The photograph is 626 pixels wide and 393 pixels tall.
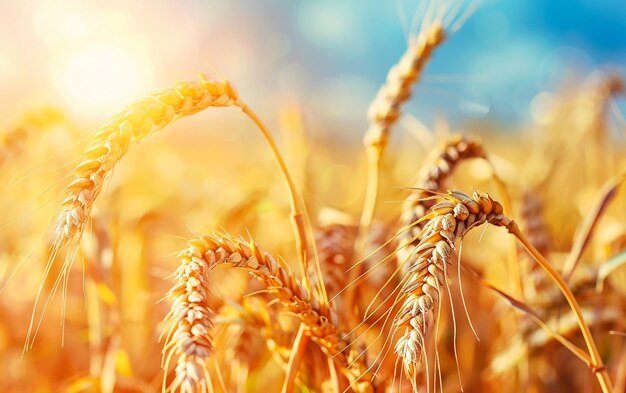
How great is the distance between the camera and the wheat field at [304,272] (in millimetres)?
835

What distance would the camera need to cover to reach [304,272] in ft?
3.50

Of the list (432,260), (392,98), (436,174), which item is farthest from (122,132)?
(392,98)

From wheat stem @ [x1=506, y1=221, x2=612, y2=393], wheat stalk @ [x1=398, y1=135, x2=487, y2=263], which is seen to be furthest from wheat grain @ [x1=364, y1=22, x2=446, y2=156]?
wheat stem @ [x1=506, y1=221, x2=612, y2=393]

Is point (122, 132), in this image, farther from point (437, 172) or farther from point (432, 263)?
point (437, 172)

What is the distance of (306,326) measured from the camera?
1.02 meters

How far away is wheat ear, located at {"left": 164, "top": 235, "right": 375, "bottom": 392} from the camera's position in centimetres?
68

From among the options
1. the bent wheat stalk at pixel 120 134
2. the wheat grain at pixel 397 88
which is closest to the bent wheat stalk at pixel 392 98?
the wheat grain at pixel 397 88

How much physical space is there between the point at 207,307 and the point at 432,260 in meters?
0.26

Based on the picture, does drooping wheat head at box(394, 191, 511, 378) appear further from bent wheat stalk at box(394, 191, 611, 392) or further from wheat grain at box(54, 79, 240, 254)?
wheat grain at box(54, 79, 240, 254)

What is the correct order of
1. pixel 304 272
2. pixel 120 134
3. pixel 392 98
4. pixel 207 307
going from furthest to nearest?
pixel 392 98, pixel 304 272, pixel 120 134, pixel 207 307

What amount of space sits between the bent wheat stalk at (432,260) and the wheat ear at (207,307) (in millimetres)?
149

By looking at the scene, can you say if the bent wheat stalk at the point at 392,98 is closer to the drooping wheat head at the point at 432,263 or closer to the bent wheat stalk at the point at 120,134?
the bent wheat stalk at the point at 120,134

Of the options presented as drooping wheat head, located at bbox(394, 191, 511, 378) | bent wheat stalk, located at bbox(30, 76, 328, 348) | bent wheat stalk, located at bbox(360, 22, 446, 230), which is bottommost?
drooping wheat head, located at bbox(394, 191, 511, 378)

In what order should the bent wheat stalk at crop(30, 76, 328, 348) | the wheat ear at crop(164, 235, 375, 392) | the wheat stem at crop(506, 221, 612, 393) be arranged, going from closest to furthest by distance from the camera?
the wheat ear at crop(164, 235, 375, 392) → the bent wheat stalk at crop(30, 76, 328, 348) → the wheat stem at crop(506, 221, 612, 393)
